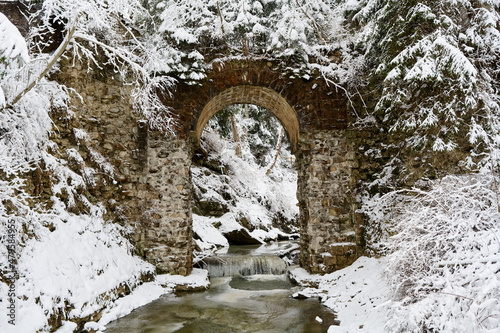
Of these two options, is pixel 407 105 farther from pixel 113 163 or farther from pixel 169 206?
pixel 113 163

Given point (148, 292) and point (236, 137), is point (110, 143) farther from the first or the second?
point (236, 137)

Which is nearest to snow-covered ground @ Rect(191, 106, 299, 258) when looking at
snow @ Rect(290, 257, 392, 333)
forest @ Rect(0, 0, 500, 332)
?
snow @ Rect(290, 257, 392, 333)

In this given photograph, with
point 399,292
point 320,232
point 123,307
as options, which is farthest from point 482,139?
point 123,307

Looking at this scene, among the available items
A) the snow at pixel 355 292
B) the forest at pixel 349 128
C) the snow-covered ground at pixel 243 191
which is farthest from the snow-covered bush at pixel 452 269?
the snow-covered ground at pixel 243 191

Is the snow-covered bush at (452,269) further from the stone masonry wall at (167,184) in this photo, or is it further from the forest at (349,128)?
the stone masonry wall at (167,184)

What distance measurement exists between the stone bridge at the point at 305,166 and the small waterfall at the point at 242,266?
4.52 ft

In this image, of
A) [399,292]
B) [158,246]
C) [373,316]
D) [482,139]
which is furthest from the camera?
[158,246]

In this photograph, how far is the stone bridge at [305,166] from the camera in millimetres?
7020

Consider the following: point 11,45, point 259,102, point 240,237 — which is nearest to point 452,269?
point 11,45

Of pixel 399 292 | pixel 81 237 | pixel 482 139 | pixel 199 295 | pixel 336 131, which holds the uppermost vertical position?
pixel 336 131

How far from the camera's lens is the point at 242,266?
344 inches

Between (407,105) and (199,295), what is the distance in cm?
528

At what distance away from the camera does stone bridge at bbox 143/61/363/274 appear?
7020 mm

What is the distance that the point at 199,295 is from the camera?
6.38 m
